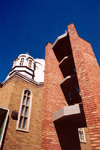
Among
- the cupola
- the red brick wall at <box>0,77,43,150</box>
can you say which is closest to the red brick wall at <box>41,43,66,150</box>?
the red brick wall at <box>0,77,43,150</box>

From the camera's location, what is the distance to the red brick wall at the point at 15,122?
7.69 metres

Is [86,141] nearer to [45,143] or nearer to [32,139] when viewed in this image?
[32,139]

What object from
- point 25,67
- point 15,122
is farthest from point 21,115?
point 25,67

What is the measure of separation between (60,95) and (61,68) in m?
3.21

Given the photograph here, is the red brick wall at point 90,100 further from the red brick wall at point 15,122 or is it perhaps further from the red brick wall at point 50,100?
the red brick wall at point 15,122

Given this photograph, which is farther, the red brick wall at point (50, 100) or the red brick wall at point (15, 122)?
the red brick wall at point (15, 122)

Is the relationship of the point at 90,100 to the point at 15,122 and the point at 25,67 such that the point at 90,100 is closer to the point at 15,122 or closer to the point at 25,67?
the point at 15,122

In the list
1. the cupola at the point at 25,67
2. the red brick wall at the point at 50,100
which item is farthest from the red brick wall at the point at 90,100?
the cupola at the point at 25,67

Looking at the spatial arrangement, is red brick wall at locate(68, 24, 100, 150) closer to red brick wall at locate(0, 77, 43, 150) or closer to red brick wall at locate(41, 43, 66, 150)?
red brick wall at locate(41, 43, 66, 150)

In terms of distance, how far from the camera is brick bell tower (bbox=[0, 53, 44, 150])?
302 inches

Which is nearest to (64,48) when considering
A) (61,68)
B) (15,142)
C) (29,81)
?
(61,68)

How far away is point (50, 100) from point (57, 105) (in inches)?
27.6

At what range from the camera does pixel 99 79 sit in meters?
7.12

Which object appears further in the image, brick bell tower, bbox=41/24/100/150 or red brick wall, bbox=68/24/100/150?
brick bell tower, bbox=41/24/100/150
